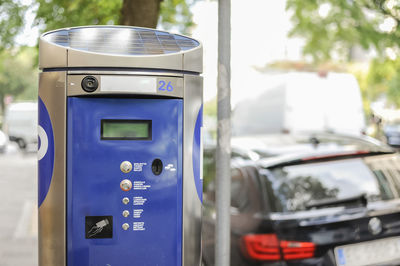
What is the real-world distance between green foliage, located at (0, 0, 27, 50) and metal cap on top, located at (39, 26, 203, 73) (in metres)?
4.46

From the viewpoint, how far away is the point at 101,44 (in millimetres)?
2541

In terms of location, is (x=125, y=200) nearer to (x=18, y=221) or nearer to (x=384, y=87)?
(x=18, y=221)

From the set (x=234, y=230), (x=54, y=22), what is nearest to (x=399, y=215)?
(x=234, y=230)

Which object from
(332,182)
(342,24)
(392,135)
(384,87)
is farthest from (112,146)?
(384,87)

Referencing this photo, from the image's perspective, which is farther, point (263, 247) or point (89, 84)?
point (263, 247)

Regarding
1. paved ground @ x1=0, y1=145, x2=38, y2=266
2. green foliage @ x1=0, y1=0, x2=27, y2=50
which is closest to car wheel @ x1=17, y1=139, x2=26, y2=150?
paved ground @ x1=0, y1=145, x2=38, y2=266

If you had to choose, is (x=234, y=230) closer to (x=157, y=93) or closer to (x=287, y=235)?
(x=287, y=235)

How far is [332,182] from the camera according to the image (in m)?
3.95

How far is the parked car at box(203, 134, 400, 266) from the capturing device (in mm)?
3512

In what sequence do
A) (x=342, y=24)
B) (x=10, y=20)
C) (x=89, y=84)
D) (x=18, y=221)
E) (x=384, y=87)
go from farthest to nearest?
(x=384, y=87), (x=342, y=24), (x=18, y=221), (x=10, y=20), (x=89, y=84)

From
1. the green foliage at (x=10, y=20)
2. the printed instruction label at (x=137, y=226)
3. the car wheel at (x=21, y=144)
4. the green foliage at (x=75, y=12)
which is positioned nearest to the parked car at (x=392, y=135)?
the green foliage at (x=10, y=20)

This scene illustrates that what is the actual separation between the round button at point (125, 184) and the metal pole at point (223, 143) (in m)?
0.45

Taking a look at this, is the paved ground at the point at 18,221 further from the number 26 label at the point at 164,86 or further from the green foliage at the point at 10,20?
the number 26 label at the point at 164,86

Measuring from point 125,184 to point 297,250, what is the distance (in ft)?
4.74
